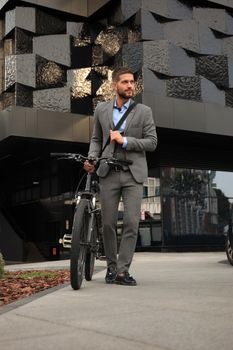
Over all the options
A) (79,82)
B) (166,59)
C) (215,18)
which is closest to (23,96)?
(79,82)

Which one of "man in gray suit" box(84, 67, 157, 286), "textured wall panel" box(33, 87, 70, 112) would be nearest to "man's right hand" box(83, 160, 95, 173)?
"man in gray suit" box(84, 67, 157, 286)

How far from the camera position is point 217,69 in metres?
20.9

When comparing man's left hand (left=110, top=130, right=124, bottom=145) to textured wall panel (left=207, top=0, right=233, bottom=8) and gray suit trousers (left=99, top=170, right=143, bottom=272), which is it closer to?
gray suit trousers (left=99, top=170, right=143, bottom=272)

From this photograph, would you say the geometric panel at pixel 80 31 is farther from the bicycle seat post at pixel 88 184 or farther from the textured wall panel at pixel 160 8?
the bicycle seat post at pixel 88 184

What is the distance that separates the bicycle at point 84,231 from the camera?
4.46m

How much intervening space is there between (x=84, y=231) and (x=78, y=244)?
0.32 metres

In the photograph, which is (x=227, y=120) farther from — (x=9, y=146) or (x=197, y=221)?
(x=9, y=146)

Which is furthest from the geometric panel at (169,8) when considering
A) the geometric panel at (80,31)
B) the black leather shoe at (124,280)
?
the black leather shoe at (124,280)

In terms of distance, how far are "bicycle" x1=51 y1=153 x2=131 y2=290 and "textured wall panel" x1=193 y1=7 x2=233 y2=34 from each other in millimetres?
17341

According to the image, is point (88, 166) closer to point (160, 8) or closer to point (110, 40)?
point (160, 8)

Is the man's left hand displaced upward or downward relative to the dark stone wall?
downward

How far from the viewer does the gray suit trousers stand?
4.98 metres

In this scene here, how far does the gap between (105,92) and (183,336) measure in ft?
62.0

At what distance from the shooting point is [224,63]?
21062 millimetres
